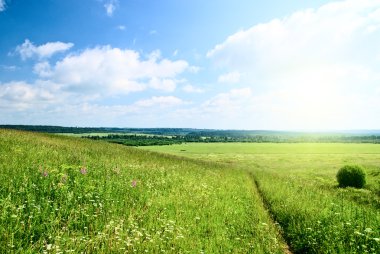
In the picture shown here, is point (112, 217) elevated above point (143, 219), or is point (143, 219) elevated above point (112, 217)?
point (112, 217)

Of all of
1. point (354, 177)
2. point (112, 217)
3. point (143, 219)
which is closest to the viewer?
point (112, 217)

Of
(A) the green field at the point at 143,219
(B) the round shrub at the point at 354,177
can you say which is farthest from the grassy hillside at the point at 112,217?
(B) the round shrub at the point at 354,177

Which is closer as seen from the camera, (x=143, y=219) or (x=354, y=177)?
(x=143, y=219)

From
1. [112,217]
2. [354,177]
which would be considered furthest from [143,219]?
[354,177]

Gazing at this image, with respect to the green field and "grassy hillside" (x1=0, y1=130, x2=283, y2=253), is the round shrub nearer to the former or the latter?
the green field

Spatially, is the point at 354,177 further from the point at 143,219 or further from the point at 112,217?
the point at 112,217

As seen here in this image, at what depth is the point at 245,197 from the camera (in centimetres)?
1794

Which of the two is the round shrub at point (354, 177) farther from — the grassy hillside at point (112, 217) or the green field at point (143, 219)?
the grassy hillside at point (112, 217)

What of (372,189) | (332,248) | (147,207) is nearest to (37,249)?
(147,207)

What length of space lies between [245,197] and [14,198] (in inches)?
490

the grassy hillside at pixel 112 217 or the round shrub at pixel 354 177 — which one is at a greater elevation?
the grassy hillside at pixel 112 217

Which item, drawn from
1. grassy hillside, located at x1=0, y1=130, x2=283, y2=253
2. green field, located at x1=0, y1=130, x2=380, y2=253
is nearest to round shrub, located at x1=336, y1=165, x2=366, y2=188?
green field, located at x1=0, y1=130, x2=380, y2=253

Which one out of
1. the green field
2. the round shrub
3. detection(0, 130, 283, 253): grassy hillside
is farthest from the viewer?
the round shrub

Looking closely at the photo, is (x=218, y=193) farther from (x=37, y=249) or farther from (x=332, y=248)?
(x=37, y=249)
